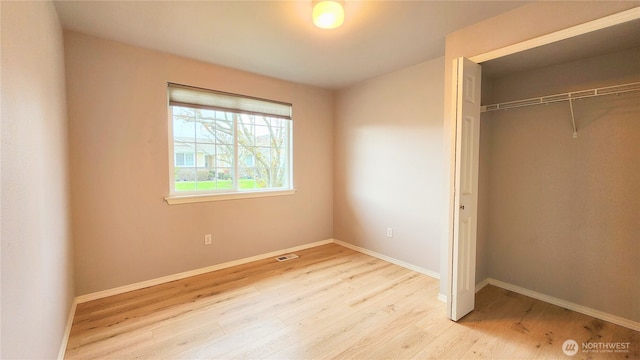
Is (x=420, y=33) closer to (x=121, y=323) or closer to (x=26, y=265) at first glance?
(x=26, y=265)

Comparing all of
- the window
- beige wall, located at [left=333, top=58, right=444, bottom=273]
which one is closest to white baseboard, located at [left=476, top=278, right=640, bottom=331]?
beige wall, located at [left=333, top=58, right=444, bottom=273]

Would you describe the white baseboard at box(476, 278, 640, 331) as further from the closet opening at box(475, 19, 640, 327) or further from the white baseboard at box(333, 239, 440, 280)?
the white baseboard at box(333, 239, 440, 280)

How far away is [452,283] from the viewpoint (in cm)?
213

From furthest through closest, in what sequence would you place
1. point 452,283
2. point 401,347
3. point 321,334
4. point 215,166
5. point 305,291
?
point 215,166, point 305,291, point 452,283, point 321,334, point 401,347

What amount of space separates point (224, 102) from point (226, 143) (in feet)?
1.57

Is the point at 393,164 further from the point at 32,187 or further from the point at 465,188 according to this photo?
the point at 32,187

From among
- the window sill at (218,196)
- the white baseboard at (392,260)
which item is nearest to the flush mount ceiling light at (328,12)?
the window sill at (218,196)

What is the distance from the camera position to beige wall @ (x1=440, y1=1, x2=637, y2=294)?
66.7 inches

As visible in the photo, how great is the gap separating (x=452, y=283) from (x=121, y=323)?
8.59ft

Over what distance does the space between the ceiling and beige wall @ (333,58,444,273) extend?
0.41 m

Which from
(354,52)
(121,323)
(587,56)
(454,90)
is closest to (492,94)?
(587,56)

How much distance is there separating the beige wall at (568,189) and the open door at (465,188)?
0.67m

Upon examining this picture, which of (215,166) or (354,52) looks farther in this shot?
(215,166)

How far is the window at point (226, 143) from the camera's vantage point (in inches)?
116
